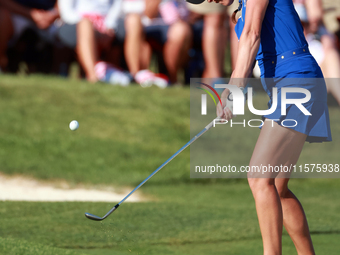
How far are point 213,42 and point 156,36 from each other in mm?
956

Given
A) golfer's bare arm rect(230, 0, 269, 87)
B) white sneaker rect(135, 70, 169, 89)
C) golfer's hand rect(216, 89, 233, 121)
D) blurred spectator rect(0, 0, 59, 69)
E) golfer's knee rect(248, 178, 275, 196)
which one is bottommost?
golfer's knee rect(248, 178, 275, 196)

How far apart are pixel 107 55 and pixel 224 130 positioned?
234cm

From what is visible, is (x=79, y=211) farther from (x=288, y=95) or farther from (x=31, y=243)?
(x=288, y=95)

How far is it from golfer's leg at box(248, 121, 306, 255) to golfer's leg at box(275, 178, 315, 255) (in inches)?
7.8

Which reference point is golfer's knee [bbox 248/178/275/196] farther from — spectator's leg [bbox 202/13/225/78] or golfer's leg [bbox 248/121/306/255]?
spectator's leg [bbox 202/13/225/78]

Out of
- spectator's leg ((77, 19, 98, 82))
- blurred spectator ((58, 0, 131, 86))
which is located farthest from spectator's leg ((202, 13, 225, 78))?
spectator's leg ((77, 19, 98, 82))

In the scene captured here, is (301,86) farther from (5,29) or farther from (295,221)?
(5,29)

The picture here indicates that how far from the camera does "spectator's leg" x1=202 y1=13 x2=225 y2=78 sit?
7846mm

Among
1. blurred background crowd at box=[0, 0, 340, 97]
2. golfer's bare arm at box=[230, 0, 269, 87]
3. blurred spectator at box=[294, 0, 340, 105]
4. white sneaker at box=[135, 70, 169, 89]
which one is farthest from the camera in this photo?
white sneaker at box=[135, 70, 169, 89]

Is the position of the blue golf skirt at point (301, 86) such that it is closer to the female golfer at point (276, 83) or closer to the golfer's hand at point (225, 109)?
the female golfer at point (276, 83)

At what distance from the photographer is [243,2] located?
8.77 ft

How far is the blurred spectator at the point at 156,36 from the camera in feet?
25.8

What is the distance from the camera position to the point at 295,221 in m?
2.78

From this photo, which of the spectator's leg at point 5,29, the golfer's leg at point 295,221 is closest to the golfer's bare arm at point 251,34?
the golfer's leg at point 295,221
